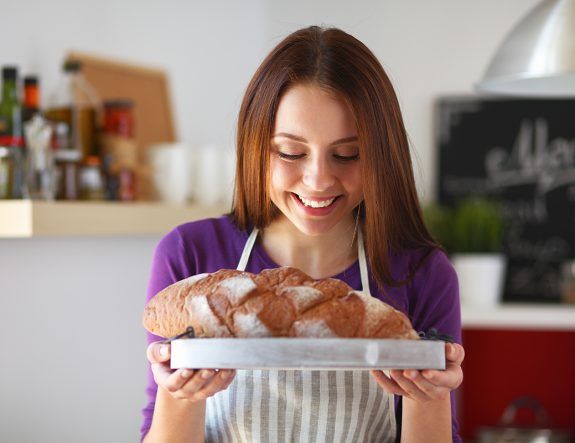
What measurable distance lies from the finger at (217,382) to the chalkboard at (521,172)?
276 cm

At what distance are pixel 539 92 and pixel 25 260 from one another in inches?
52.8

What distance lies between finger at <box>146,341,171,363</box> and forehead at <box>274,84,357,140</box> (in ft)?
1.12

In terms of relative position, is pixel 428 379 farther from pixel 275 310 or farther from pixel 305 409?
pixel 305 409

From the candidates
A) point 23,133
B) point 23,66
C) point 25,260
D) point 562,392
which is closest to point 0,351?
point 25,260

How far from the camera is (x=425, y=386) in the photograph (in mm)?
1061

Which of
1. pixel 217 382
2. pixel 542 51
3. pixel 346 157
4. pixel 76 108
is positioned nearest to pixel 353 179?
pixel 346 157

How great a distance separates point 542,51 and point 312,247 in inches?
28.4

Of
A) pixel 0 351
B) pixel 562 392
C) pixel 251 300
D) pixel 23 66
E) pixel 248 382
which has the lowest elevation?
pixel 562 392

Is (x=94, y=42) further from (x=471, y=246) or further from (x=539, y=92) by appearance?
(x=471, y=246)

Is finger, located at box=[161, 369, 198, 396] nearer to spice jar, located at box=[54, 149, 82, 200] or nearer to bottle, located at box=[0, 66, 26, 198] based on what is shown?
bottle, located at box=[0, 66, 26, 198]

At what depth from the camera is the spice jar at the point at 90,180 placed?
2.31 m

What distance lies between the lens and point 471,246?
11.5 feet

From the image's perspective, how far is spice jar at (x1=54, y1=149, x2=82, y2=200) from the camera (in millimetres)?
2230

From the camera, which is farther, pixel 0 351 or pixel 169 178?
pixel 169 178
